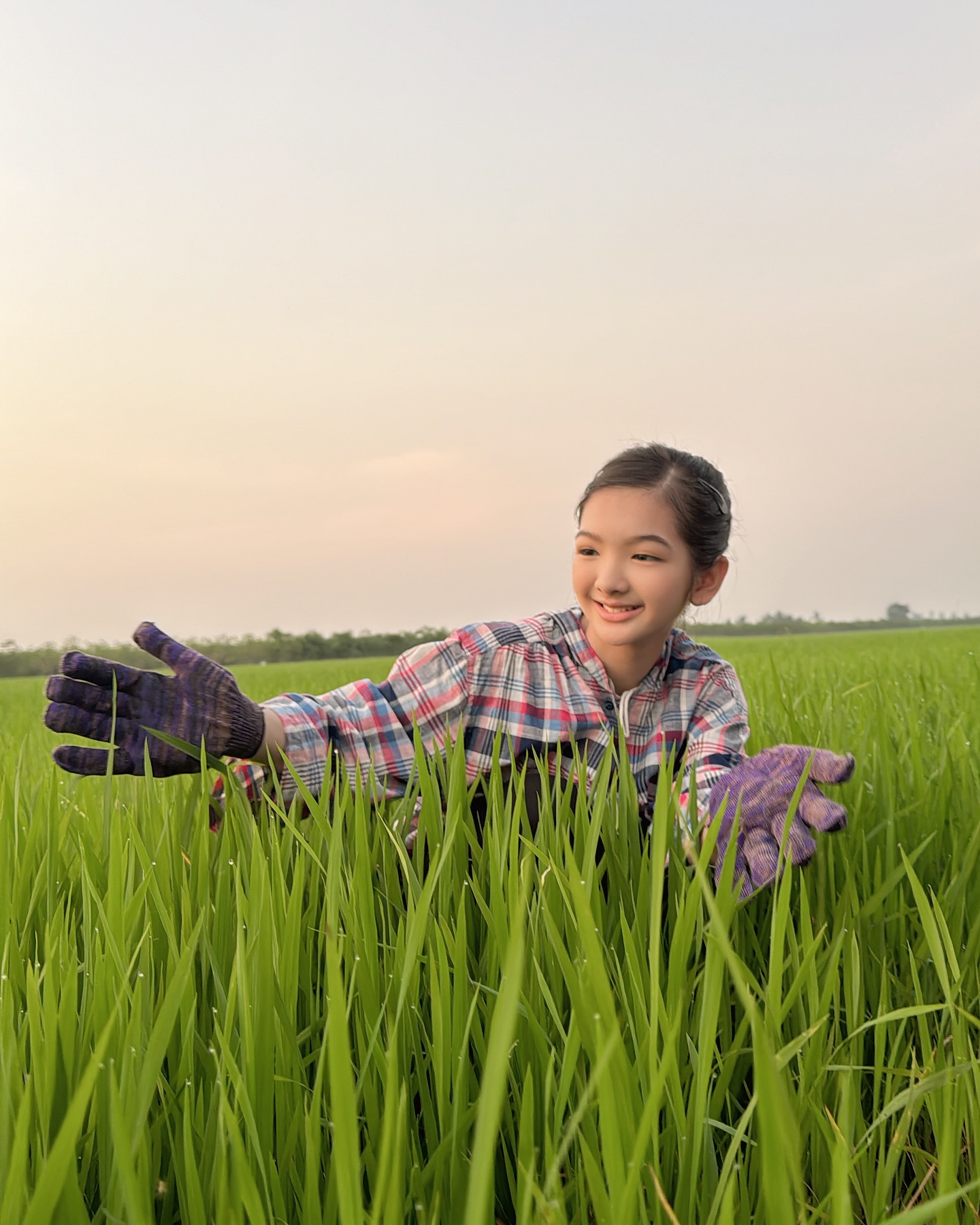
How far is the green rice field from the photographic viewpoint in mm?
534

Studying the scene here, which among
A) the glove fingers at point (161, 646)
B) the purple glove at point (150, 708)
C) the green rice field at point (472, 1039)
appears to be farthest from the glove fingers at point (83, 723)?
the green rice field at point (472, 1039)

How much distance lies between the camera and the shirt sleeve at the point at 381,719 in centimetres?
167

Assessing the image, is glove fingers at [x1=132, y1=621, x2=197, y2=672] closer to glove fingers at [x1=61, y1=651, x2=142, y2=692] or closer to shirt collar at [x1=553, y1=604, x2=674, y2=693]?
glove fingers at [x1=61, y1=651, x2=142, y2=692]

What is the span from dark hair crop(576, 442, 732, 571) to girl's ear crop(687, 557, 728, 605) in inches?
0.7

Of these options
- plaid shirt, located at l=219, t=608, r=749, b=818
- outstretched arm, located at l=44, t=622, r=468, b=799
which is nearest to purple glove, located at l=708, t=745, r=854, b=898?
plaid shirt, located at l=219, t=608, r=749, b=818

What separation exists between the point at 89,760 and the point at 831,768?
1.18 m

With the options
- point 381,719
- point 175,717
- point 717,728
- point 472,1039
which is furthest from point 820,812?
point 175,717

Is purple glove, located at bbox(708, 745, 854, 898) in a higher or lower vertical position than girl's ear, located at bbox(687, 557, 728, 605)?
lower

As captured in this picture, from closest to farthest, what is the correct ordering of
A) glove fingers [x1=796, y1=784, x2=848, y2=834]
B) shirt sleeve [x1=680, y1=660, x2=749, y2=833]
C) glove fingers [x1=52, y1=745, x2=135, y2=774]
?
1. glove fingers [x1=796, y1=784, x2=848, y2=834]
2. glove fingers [x1=52, y1=745, x2=135, y2=774]
3. shirt sleeve [x1=680, y1=660, x2=749, y2=833]

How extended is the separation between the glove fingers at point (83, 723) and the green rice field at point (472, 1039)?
0.24 meters

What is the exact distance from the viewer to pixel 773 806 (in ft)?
4.08

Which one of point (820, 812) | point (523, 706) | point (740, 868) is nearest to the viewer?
point (820, 812)

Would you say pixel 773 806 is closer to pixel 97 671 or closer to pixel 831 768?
pixel 831 768

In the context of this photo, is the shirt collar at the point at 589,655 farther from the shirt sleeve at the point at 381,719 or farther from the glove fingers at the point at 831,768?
the glove fingers at the point at 831,768
